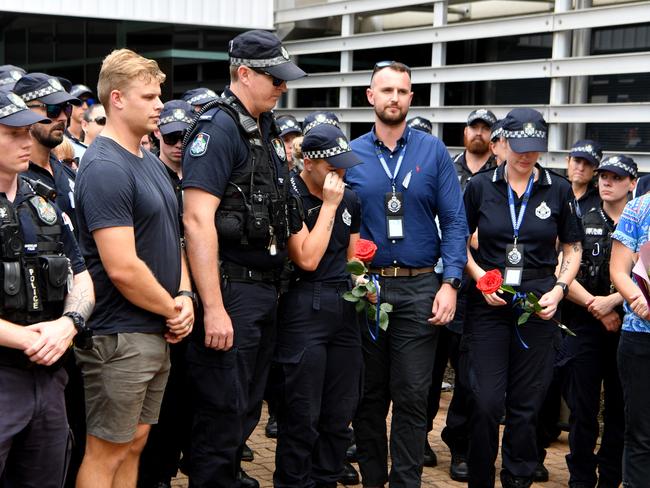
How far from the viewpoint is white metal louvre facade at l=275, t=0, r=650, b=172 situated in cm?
859

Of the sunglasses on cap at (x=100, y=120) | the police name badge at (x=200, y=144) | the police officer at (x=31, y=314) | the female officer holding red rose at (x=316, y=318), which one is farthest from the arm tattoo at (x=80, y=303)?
the sunglasses on cap at (x=100, y=120)

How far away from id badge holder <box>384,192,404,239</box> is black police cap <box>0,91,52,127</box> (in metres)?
2.33

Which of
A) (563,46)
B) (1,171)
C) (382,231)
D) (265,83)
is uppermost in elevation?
(563,46)

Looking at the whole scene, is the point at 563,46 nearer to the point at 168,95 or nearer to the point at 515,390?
the point at 515,390

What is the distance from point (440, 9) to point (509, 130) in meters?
5.23

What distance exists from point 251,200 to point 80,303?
3.56 feet

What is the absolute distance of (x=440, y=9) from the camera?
1073 centimetres

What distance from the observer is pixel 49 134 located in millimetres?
5145

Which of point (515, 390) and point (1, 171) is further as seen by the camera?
point (515, 390)

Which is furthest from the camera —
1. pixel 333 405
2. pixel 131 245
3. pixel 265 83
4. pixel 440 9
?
pixel 440 9

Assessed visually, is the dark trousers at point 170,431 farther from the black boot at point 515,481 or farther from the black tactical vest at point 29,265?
the black boot at point 515,481

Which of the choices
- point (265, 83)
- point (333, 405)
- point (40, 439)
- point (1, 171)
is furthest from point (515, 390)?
point (1, 171)

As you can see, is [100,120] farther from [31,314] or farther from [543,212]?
[31,314]

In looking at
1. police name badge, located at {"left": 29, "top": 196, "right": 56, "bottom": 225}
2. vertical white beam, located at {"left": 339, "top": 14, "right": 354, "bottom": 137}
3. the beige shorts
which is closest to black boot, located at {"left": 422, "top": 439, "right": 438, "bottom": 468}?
the beige shorts
